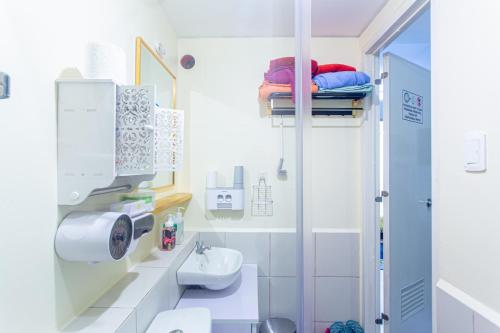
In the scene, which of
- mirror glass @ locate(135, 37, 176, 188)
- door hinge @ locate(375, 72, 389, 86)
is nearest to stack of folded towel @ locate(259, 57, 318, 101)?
door hinge @ locate(375, 72, 389, 86)

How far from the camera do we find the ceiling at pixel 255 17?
140cm

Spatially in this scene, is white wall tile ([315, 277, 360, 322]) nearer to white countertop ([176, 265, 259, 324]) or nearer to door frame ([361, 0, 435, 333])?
door frame ([361, 0, 435, 333])

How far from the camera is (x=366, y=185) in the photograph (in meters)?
1.65

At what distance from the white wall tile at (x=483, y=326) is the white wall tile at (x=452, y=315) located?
17mm

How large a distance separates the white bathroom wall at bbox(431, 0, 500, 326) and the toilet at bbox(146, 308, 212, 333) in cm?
88

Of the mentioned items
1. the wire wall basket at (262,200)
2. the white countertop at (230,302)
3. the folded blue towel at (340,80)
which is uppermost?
the folded blue towel at (340,80)

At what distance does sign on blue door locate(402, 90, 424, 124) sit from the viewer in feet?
5.34

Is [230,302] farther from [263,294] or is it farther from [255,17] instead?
[255,17]

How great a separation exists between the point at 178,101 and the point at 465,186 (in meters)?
1.56

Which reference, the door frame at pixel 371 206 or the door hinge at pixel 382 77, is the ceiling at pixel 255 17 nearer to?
the door frame at pixel 371 206

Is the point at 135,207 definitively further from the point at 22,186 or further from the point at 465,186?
the point at 465,186

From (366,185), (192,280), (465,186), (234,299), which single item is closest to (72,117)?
(192,280)

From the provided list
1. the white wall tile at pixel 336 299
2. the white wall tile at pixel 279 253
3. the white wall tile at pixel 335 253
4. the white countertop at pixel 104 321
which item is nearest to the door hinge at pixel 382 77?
the white wall tile at pixel 335 253

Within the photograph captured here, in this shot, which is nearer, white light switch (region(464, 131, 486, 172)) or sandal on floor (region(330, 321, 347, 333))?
white light switch (region(464, 131, 486, 172))
